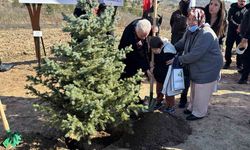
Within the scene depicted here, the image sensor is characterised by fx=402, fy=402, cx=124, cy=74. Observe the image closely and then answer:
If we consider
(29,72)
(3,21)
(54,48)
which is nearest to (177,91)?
(54,48)

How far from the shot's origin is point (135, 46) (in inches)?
230

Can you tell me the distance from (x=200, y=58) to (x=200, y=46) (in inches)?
7.9

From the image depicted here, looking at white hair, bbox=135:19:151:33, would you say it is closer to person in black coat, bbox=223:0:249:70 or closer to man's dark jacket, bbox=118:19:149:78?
man's dark jacket, bbox=118:19:149:78

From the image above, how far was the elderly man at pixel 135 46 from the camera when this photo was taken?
573cm

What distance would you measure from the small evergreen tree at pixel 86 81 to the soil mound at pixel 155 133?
492 mm

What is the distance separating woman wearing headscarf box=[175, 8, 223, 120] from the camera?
571 cm

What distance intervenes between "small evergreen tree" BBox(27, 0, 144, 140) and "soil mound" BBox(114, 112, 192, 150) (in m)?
0.49

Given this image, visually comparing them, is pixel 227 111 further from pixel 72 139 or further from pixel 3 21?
pixel 3 21

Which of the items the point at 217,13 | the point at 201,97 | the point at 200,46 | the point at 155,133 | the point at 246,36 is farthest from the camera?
the point at 246,36

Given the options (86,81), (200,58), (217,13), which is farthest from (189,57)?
(86,81)

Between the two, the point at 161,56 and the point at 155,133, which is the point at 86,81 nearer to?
the point at 155,133

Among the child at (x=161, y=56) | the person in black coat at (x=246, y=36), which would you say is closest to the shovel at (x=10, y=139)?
the child at (x=161, y=56)

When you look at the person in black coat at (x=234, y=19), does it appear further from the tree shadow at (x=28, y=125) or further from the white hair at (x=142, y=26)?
the tree shadow at (x=28, y=125)

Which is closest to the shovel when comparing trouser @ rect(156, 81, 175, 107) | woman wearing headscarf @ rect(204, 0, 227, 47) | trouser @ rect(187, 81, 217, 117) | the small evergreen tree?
the small evergreen tree
